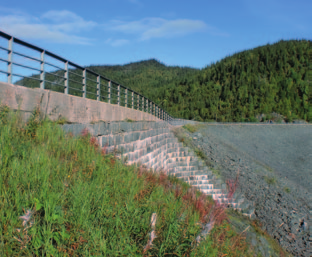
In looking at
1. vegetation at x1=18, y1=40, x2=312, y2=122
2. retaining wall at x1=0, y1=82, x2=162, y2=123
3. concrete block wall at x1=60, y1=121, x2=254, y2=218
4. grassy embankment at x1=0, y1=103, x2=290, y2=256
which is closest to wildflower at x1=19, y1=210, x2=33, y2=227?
grassy embankment at x1=0, y1=103, x2=290, y2=256

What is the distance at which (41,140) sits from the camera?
231 inches

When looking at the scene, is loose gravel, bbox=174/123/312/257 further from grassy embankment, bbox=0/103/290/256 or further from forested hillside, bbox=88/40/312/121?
forested hillside, bbox=88/40/312/121

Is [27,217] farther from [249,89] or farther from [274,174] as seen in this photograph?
[249,89]

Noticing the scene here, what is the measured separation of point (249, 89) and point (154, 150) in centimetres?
14410

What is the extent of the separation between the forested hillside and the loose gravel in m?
73.5

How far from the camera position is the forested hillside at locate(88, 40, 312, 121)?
Result: 431ft

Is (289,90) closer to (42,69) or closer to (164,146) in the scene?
(164,146)

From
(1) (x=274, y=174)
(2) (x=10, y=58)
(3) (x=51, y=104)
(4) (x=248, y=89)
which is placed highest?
(4) (x=248, y=89)

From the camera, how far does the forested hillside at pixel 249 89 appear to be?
431 ft

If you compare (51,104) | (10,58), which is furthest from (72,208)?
(51,104)

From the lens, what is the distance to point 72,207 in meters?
4.09

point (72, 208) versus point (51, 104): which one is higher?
point (51, 104)

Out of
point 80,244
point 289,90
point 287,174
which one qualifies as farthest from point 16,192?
point 289,90

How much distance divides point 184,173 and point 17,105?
15249 mm
